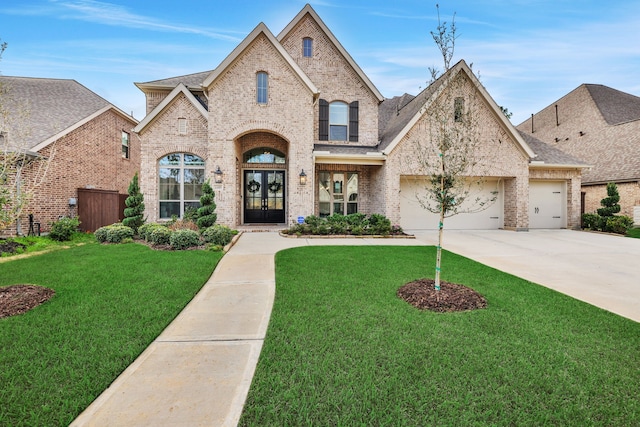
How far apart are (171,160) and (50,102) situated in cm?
724

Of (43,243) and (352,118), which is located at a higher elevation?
(352,118)

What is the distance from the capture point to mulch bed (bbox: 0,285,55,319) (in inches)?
150

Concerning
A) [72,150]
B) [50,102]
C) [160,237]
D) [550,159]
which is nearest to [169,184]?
[72,150]

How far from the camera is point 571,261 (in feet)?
23.7

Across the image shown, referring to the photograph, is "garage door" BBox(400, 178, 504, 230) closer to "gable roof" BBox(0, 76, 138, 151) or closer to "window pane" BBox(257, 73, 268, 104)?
"window pane" BBox(257, 73, 268, 104)

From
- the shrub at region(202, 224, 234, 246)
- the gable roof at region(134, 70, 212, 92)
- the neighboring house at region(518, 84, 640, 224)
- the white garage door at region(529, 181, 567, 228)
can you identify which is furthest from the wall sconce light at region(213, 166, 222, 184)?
the neighboring house at region(518, 84, 640, 224)

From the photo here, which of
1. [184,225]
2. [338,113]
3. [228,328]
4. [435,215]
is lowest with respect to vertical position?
[228,328]

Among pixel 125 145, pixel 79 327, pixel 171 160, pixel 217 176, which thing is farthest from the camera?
pixel 125 145

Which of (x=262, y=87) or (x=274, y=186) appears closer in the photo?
(x=262, y=87)

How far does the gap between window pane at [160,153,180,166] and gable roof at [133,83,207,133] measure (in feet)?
4.77

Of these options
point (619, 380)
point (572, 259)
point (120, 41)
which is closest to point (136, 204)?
point (120, 41)

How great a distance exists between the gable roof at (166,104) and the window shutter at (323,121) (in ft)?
17.8

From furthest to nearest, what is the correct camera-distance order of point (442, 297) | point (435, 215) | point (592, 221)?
1. point (435, 215)
2. point (592, 221)
3. point (442, 297)

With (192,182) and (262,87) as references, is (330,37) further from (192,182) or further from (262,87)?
(192,182)
